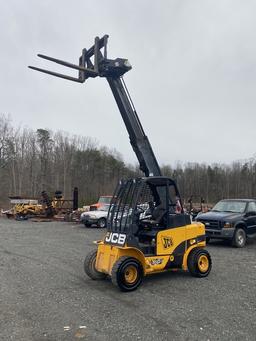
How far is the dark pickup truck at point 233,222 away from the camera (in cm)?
1373

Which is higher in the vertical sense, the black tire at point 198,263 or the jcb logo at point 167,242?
the jcb logo at point 167,242

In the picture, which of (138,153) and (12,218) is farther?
(12,218)

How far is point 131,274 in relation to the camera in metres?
7.62

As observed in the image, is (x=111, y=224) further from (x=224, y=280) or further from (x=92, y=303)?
(x=224, y=280)

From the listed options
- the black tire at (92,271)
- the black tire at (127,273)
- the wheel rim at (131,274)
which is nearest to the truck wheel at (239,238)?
the black tire at (92,271)

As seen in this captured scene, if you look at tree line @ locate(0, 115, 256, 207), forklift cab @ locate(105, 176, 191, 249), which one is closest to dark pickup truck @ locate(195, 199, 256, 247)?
forklift cab @ locate(105, 176, 191, 249)

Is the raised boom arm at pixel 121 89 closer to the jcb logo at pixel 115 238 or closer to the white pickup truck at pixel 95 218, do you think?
the jcb logo at pixel 115 238

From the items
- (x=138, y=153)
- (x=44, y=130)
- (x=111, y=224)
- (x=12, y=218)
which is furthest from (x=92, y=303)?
(x=44, y=130)

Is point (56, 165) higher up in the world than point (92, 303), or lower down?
Answer: higher up

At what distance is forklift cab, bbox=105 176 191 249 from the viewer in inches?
317

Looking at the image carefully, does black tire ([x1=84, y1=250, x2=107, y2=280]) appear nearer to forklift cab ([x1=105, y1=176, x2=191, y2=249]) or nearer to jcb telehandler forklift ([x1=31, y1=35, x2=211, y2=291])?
jcb telehandler forklift ([x1=31, y1=35, x2=211, y2=291])

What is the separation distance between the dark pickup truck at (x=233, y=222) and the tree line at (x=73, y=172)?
33835 mm

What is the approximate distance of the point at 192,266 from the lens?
8664 mm

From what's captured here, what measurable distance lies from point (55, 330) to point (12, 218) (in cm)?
2704
